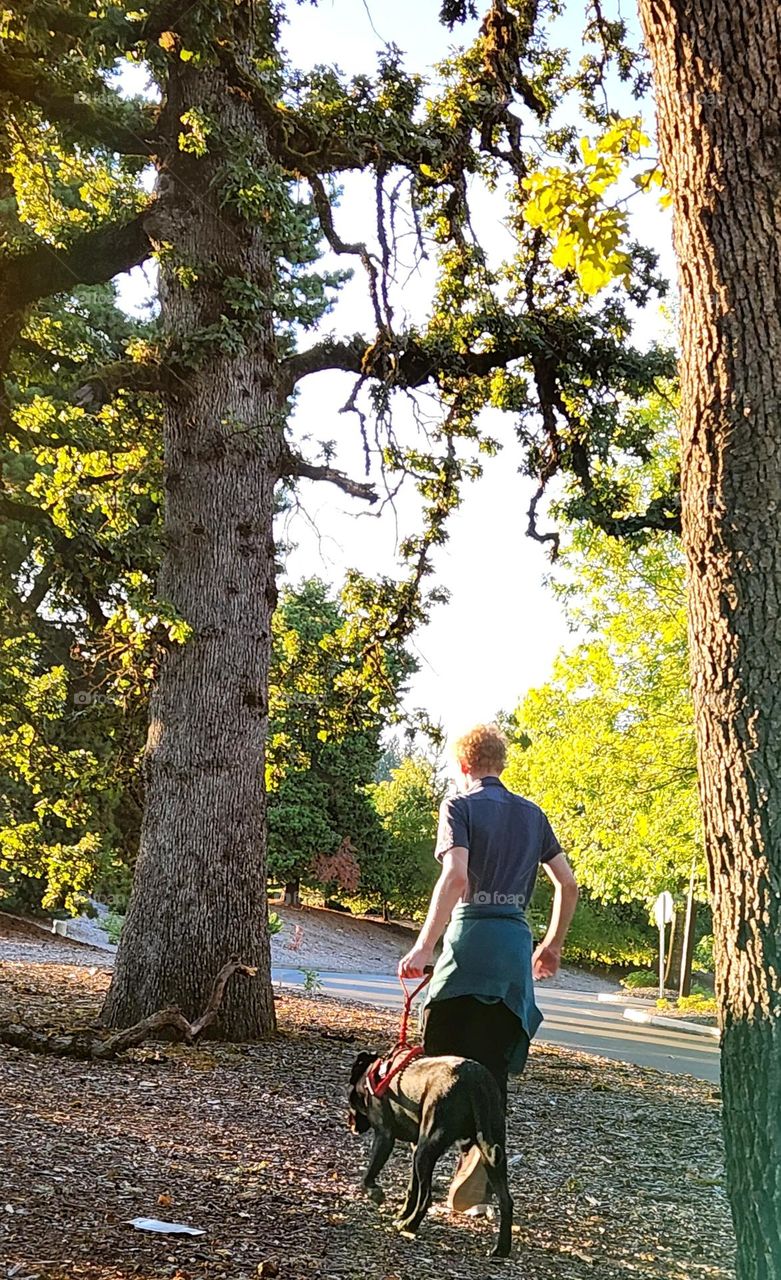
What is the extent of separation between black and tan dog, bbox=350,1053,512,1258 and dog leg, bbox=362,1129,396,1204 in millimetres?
186

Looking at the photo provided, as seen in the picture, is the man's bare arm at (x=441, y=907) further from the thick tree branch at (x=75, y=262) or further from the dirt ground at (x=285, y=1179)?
the thick tree branch at (x=75, y=262)

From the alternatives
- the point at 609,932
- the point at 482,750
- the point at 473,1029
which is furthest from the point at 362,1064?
the point at 609,932

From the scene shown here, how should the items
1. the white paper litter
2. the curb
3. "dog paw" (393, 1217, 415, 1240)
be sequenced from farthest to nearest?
1. the curb
2. "dog paw" (393, 1217, 415, 1240)
3. the white paper litter

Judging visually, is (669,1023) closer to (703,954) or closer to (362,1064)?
(362,1064)

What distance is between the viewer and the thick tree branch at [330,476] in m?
11.1

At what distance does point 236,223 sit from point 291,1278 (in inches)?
333

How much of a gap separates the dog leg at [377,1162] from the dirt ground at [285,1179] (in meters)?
0.07

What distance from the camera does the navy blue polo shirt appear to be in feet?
14.3

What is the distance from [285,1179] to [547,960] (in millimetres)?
1590

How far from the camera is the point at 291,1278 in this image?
139 inches

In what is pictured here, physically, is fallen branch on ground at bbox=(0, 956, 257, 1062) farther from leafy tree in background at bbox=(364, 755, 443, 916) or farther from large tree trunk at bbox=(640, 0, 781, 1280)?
leafy tree in background at bbox=(364, 755, 443, 916)

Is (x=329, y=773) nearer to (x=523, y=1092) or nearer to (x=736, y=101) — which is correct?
(x=523, y=1092)

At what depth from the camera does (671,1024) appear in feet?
62.0

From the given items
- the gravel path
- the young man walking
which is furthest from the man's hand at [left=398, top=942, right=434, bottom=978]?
the gravel path
